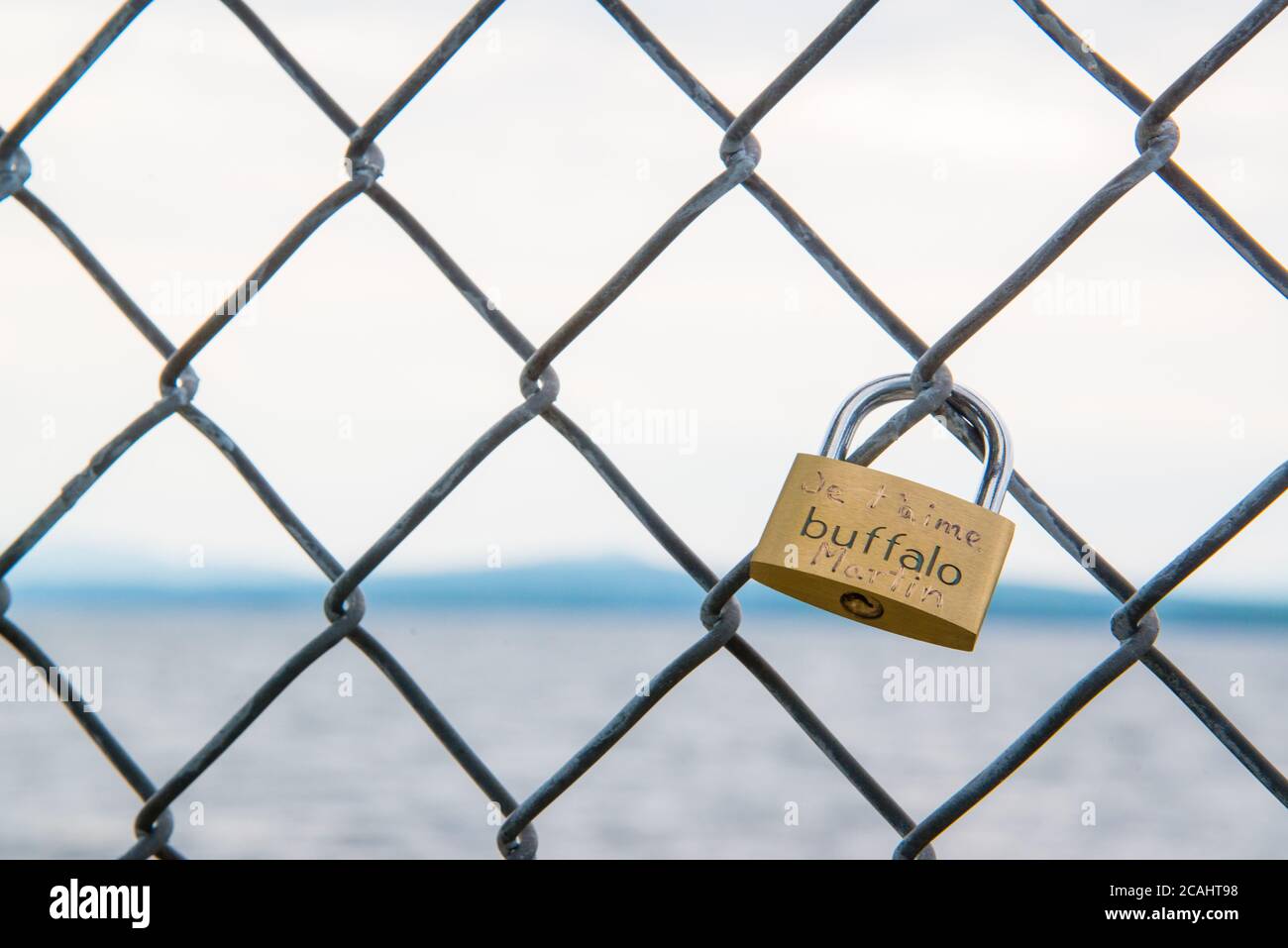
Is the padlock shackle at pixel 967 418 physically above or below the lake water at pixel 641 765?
below


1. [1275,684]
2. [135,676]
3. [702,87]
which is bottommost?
[702,87]

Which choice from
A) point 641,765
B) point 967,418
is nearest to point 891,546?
point 967,418

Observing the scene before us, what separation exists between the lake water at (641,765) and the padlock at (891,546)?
42 centimetres

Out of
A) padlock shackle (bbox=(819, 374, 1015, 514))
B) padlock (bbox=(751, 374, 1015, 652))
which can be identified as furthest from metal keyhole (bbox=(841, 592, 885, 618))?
padlock shackle (bbox=(819, 374, 1015, 514))

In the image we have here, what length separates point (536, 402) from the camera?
1.03 meters

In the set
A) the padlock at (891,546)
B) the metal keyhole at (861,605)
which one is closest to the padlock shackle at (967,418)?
the padlock at (891,546)

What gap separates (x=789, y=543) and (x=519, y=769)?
6.09 metres

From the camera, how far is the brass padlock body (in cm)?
89

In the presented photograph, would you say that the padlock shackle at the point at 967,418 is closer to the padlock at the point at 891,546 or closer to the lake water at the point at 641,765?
the padlock at the point at 891,546

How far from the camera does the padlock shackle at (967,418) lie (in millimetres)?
949

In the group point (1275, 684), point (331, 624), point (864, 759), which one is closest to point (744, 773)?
point (864, 759)

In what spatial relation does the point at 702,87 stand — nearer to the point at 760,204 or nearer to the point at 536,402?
the point at 760,204

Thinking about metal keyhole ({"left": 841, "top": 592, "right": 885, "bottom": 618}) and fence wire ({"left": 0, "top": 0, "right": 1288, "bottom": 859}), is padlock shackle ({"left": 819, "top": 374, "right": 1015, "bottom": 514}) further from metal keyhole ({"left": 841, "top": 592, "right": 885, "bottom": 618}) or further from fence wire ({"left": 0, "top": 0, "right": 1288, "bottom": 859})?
metal keyhole ({"left": 841, "top": 592, "right": 885, "bottom": 618})

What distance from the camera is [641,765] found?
286 inches
